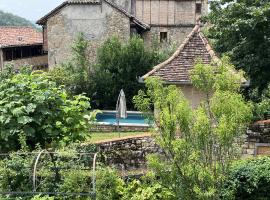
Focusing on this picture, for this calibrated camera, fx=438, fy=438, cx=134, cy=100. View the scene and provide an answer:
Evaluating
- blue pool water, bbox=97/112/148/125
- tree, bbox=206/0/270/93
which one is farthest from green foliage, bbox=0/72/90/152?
blue pool water, bbox=97/112/148/125

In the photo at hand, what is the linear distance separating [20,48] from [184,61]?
2637cm

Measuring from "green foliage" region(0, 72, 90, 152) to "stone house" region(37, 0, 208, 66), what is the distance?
18.5 meters

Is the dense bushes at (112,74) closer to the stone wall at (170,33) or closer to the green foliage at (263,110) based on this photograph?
the stone wall at (170,33)

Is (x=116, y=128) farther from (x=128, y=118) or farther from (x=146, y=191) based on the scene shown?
(x=146, y=191)

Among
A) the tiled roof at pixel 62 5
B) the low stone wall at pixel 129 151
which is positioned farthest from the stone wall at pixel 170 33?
the low stone wall at pixel 129 151

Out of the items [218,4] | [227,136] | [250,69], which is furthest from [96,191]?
[218,4]

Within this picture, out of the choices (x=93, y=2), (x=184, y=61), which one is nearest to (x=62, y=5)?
(x=93, y=2)

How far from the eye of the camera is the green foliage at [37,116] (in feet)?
35.9

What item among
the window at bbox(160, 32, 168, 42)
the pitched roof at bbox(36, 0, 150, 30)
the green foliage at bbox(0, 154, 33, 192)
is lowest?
the green foliage at bbox(0, 154, 33, 192)

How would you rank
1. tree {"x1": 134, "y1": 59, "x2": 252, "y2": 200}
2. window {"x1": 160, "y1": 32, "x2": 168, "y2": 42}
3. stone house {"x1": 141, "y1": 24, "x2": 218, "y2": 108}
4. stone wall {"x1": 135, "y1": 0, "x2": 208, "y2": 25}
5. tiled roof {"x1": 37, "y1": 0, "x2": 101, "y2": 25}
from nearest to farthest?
1. tree {"x1": 134, "y1": 59, "x2": 252, "y2": 200}
2. stone house {"x1": 141, "y1": 24, "x2": 218, "y2": 108}
3. tiled roof {"x1": 37, "y1": 0, "x2": 101, "y2": 25}
4. stone wall {"x1": 135, "y1": 0, "x2": 208, "y2": 25}
5. window {"x1": 160, "y1": 32, "x2": 168, "y2": 42}

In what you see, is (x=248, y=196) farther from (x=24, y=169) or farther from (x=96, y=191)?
(x=24, y=169)

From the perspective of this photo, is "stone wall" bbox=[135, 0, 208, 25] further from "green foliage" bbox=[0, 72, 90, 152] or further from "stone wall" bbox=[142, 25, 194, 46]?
"green foliage" bbox=[0, 72, 90, 152]

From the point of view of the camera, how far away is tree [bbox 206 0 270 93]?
16.1 meters

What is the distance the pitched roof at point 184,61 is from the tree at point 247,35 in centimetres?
226
